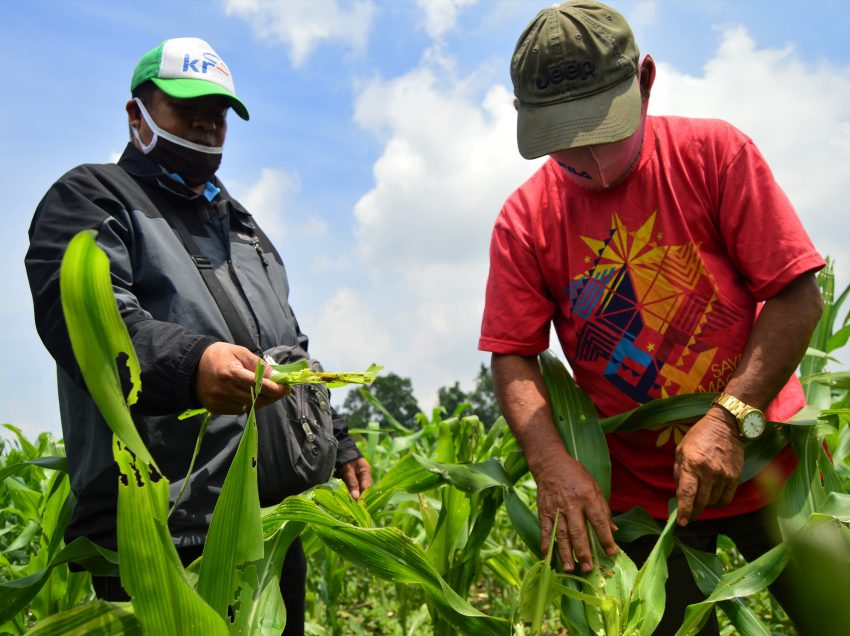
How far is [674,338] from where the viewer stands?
5.71 ft

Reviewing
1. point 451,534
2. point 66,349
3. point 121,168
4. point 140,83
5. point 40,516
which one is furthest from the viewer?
point 40,516

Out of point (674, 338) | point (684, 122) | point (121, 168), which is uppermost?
point (121, 168)

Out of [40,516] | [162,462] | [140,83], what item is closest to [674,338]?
[162,462]

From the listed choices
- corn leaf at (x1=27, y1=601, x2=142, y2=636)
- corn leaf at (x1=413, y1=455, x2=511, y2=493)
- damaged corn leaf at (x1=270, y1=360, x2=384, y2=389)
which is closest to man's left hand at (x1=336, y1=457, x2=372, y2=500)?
corn leaf at (x1=413, y1=455, x2=511, y2=493)

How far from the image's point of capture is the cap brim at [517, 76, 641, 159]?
5.41 ft

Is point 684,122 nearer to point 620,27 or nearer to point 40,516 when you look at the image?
point 620,27

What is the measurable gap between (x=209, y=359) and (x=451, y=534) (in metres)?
1.24

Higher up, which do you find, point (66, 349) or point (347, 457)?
point (66, 349)

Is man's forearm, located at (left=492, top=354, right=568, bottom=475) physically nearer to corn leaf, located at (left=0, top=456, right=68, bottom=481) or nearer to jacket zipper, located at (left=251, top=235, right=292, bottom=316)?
jacket zipper, located at (left=251, top=235, right=292, bottom=316)

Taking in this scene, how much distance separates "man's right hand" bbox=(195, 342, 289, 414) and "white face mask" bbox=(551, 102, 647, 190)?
0.79m

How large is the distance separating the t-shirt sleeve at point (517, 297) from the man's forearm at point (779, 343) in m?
0.45

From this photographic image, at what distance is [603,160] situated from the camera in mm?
1716

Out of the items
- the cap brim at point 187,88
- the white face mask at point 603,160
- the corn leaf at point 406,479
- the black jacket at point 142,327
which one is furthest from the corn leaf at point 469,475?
the cap brim at point 187,88

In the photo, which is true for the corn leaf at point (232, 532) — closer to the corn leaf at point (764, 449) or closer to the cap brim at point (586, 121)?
the cap brim at point (586, 121)
